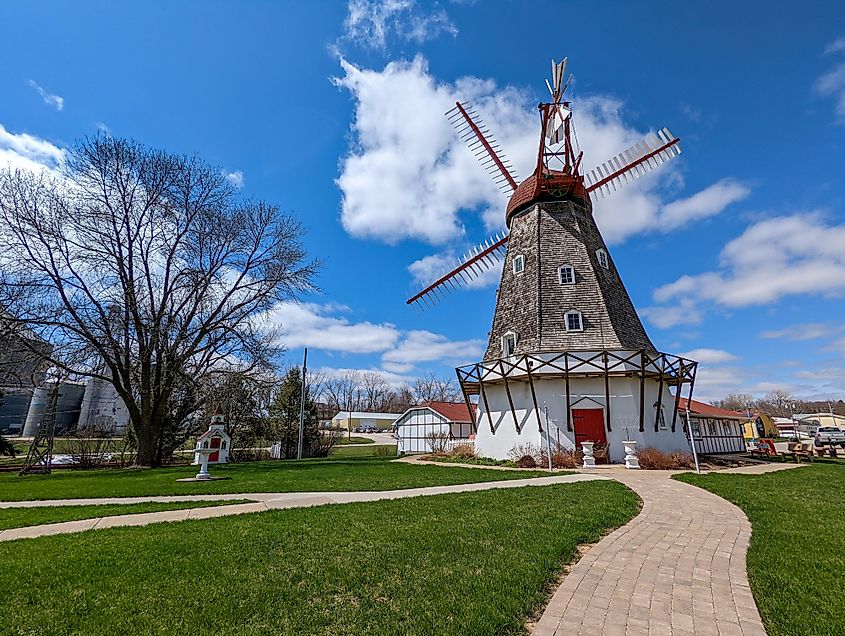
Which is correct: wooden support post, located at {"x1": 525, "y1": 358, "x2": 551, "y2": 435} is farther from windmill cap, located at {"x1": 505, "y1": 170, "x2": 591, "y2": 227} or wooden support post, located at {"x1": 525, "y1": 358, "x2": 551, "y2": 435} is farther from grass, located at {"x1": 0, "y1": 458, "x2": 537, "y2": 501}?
windmill cap, located at {"x1": 505, "y1": 170, "x2": 591, "y2": 227}

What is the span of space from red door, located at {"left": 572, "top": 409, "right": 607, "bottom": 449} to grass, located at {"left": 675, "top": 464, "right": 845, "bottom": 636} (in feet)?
22.8

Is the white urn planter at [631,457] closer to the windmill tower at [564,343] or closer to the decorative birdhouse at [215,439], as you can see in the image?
the windmill tower at [564,343]

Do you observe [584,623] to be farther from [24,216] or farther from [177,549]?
[24,216]

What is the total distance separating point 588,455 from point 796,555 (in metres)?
10.5

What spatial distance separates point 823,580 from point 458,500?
16.6 feet

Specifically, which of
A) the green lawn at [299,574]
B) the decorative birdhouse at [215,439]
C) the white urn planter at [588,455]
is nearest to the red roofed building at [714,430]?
the white urn planter at [588,455]

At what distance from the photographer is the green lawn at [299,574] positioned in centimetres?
319

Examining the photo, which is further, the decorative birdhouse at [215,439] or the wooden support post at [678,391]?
the wooden support post at [678,391]

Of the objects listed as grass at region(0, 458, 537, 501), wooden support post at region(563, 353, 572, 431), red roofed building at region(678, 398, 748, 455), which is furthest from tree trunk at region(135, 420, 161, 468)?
red roofed building at region(678, 398, 748, 455)

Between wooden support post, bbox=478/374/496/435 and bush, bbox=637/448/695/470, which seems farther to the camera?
wooden support post, bbox=478/374/496/435

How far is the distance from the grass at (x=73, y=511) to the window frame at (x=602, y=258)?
17819mm

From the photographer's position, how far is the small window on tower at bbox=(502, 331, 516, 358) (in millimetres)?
18656

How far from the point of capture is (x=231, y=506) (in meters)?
7.75

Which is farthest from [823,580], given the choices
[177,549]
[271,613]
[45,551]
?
[45,551]
